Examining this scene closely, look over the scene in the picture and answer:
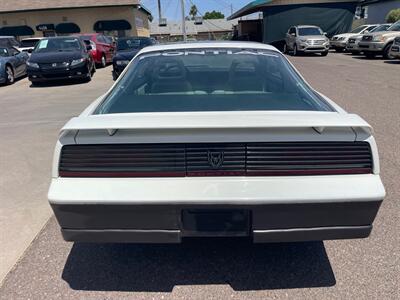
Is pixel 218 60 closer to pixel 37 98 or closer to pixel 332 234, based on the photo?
pixel 332 234

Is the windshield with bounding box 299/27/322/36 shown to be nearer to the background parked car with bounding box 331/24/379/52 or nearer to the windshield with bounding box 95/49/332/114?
the background parked car with bounding box 331/24/379/52

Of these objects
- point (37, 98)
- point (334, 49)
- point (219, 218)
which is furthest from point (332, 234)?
point (334, 49)

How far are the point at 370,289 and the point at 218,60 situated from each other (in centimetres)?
229

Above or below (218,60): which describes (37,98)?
below

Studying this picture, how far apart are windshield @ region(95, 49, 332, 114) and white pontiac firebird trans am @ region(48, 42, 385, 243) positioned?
0.71m

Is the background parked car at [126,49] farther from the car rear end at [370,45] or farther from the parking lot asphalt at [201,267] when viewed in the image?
the car rear end at [370,45]

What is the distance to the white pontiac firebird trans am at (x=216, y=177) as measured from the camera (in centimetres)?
238

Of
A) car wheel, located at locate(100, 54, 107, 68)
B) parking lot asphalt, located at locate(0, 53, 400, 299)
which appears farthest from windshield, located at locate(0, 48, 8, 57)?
parking lot asphalt, located at locate(0, 53, 400, 299)

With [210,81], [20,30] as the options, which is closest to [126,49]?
[210,81]

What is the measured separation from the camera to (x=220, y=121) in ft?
7.90

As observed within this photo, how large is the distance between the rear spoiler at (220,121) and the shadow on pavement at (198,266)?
115cm

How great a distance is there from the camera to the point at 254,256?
3131 millimetres

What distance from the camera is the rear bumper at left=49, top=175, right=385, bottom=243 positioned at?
2.38m

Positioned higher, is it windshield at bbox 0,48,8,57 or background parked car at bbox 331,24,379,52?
windshield at bbox 0,48,8,57
